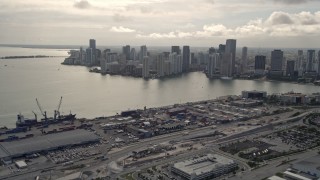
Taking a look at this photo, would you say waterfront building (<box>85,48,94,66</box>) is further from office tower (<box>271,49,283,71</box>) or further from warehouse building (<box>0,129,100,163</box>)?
warehouse building (<box>0,129,100,163</box>)

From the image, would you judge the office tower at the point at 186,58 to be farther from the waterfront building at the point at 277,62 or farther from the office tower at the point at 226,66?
the waterfront building at the point at 277,62

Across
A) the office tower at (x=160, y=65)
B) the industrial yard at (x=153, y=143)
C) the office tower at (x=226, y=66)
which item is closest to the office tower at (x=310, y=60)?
the office tower at (x=226, y=66)

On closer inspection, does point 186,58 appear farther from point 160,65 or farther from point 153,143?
point 153,143

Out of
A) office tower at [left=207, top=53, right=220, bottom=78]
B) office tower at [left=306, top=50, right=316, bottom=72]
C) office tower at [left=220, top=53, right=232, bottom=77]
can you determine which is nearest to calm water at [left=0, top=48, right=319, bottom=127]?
office tower at [left=207, top=53, right=220, bottom=78]

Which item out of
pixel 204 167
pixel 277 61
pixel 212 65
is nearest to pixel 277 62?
pixel 277 61

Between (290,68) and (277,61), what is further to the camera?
(277,61)
